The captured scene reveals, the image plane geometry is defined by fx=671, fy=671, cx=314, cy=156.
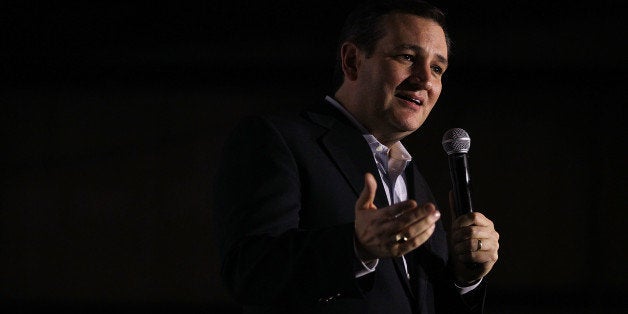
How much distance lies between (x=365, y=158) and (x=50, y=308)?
9.65 ft

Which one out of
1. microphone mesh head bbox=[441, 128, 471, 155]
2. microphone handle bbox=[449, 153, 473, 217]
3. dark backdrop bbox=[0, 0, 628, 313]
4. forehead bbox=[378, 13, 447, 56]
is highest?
forehead bbox=[378, 13, 447, 56]

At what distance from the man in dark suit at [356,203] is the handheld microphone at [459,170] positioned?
5 cm

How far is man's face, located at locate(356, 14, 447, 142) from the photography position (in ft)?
4.58

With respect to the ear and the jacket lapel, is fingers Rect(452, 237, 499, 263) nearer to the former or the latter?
the jacket lapel

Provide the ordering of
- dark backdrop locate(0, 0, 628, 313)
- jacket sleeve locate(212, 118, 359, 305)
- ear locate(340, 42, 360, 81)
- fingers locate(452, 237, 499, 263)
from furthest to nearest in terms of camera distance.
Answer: dark backdrop locate(0, 0, 628, 313) < ear locate(340, 42, 360, 81) < fingers locate(452, 237, 499, 263) < jacket sleeve locate(212, 118, 359, 305)

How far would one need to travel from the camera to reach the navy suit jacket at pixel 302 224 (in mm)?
1026


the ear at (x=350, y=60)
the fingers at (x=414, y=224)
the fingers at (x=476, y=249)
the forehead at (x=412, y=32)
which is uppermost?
the forehead at (x=412, y=32)

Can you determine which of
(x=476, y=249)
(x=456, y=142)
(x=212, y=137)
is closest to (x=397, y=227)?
(x=476, y=249)

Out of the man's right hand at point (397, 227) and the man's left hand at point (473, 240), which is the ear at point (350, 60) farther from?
the man's right hand at point (397, 227)

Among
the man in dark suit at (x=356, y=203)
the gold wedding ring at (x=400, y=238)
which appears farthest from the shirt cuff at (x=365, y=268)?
the gold wedding ring at (x=400, y=238)

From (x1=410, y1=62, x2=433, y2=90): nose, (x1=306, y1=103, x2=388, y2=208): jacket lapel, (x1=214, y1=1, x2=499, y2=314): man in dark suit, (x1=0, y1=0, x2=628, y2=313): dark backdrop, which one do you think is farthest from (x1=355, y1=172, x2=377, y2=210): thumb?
(x1=0, y1=0, x2=628, y2=313): dark backdrop

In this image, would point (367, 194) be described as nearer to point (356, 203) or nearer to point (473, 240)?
point (356, 203)

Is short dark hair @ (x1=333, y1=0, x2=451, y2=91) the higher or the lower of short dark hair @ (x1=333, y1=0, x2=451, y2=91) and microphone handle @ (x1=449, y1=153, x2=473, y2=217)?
the higher

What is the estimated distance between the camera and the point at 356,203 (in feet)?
3.41
